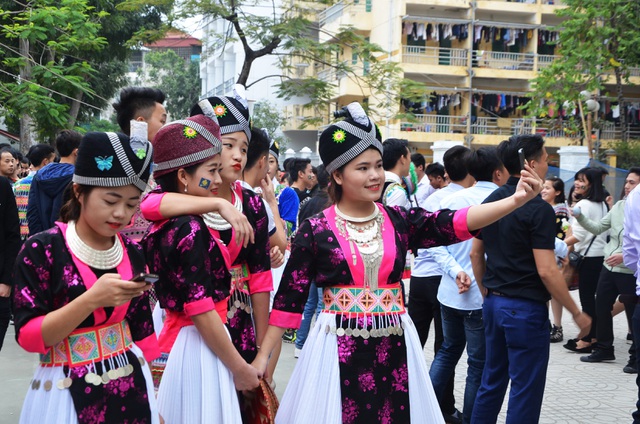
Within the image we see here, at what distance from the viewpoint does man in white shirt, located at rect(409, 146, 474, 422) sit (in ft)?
20.5

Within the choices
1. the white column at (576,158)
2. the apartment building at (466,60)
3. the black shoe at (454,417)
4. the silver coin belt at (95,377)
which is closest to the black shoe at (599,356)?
the black shoe at (454,417)

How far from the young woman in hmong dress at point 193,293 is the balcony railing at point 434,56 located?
94.3 ft

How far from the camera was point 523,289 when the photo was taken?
16.0 ft

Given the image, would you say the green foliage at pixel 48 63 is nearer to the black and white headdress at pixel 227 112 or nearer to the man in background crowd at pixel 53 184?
the man in background crowd at pixel 53 184

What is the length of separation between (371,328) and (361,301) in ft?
0.44

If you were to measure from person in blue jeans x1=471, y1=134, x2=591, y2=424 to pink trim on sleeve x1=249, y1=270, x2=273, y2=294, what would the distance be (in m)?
1.83

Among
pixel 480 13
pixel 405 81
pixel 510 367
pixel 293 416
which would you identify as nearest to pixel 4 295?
pixel 293 416

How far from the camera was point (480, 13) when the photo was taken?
32.8 m

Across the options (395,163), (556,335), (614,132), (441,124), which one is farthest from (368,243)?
(614,132)

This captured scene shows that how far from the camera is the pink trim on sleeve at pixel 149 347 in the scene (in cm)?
327

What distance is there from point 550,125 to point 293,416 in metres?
30.0

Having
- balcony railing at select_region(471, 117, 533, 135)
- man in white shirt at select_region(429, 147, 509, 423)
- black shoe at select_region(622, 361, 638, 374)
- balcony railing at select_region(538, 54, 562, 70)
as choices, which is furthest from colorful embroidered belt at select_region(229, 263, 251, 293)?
balcony railing at select_region(538, 54, 562, 70)

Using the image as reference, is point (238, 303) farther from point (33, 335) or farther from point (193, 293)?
point (33, 335)

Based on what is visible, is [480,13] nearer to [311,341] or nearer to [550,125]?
[550,125]
